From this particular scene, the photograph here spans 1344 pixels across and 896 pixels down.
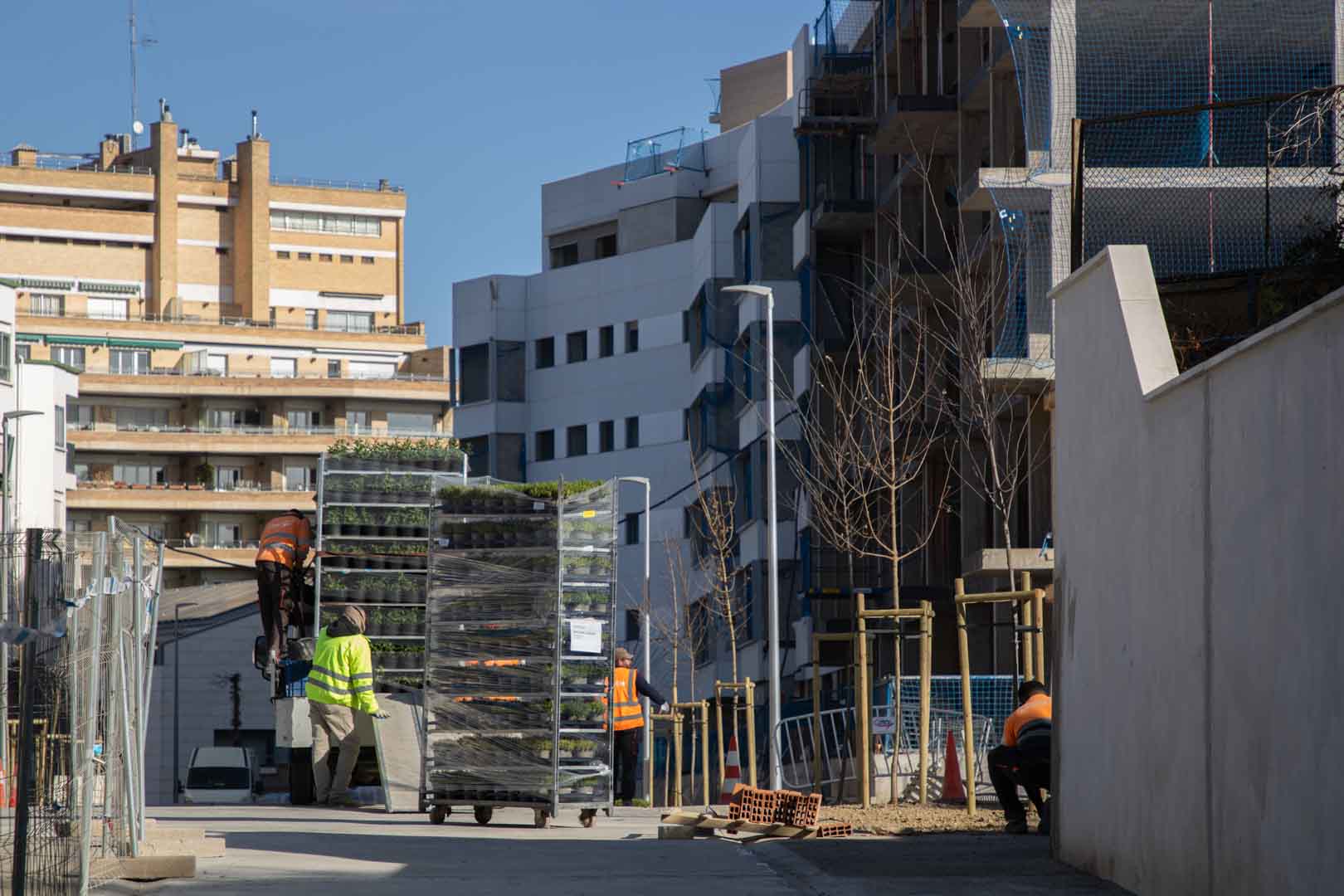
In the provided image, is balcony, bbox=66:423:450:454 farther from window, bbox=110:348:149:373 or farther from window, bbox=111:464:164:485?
window, bbox=110:348:149:373

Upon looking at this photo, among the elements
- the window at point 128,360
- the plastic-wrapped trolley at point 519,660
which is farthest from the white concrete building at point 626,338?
the plastic-wrapped trolley at point 519,660

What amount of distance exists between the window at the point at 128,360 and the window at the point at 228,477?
7.91 metres

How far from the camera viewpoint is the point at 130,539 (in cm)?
1268

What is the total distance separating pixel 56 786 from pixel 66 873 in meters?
0.46

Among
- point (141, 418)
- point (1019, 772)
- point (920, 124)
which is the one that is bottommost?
point (1019, 772)

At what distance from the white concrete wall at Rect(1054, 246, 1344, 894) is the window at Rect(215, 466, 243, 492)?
95.8m

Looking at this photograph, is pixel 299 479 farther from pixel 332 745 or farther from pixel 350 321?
pixel 332 745

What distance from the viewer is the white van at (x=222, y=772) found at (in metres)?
57.9

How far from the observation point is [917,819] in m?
18.8

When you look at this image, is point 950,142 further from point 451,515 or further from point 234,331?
point 234,331

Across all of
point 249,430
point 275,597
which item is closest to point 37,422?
point 249,430

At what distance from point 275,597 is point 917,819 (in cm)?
925

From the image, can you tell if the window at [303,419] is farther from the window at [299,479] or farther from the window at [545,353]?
the window at [545,353]

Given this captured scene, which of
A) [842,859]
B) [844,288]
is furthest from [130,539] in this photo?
[844,288]
